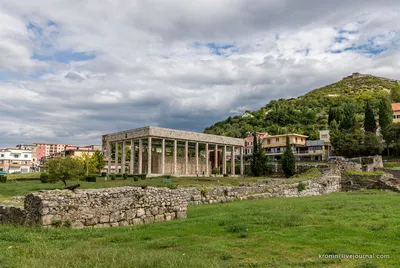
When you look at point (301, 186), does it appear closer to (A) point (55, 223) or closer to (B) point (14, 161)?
(A) point (55, 223)

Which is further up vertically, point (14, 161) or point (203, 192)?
point (14, 161)

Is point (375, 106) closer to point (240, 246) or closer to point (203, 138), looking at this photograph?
point (203, 138)

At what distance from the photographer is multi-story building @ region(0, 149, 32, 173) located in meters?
125

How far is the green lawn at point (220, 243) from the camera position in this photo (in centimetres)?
758

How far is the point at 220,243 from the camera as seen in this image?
32.6ft

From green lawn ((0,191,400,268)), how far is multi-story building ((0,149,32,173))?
128643 mm

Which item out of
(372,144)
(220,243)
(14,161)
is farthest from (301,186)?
Answer: (14,161)

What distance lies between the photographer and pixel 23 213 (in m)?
13.5

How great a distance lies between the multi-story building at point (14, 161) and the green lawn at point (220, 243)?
129 meters

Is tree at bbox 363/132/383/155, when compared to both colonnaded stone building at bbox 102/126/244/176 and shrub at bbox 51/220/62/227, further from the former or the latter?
shrub at bbox 51/220/62/227

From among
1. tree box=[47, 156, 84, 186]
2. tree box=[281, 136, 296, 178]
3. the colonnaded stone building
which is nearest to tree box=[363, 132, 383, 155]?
tree box=[281, 136, 296, 178]

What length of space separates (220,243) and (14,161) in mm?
138714

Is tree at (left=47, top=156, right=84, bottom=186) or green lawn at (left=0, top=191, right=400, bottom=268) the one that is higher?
tree at (left=47, top=156, right=84, bottom=186)

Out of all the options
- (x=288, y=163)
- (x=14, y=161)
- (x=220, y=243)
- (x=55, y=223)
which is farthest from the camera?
(x=14, y=161)
